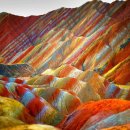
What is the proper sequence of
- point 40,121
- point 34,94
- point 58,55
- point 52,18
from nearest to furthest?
point 40,121 → point 34,94 → point 58,55 → point 52,18

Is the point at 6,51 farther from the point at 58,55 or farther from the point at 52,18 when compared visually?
the point at 58,55

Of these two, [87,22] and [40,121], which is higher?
[87,22]

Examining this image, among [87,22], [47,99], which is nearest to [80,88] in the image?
[47,99]

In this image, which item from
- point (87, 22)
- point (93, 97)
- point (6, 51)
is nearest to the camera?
point (93, 97)

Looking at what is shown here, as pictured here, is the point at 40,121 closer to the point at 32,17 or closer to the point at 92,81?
the point at 92,81

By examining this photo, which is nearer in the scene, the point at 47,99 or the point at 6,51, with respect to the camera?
the point at 47,99

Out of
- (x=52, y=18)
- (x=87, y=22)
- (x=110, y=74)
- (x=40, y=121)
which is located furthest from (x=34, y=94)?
(x=52, y=18)
